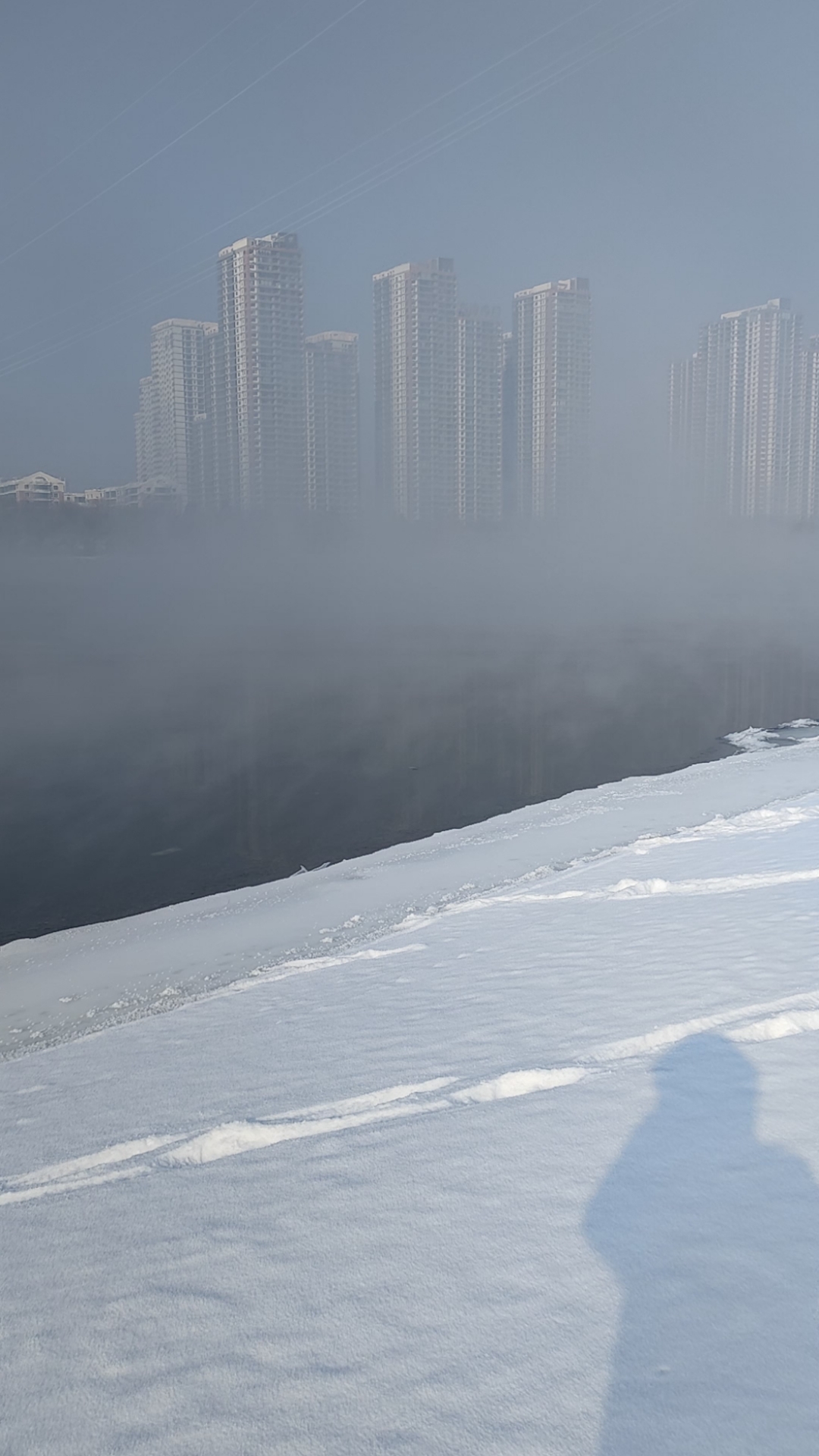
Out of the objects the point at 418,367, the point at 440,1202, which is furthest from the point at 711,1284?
the point at 418,367

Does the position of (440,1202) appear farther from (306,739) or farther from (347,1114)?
(306,739)

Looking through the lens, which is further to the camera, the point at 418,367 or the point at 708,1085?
the point at 418,367

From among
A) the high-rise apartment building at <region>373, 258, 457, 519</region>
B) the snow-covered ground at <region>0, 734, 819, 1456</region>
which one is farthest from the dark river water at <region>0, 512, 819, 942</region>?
the high-rise apartment building at <region>373, 258, 457, 519</region>

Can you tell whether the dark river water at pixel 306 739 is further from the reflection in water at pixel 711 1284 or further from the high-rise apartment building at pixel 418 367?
the high-rise apartment building at pixel 418 367

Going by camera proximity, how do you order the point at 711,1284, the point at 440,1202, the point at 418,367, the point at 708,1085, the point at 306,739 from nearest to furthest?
the point at 711,1284 → the point at 440,1202 → the point at 708,1085 → the point at 306,739 → the point at 418,367

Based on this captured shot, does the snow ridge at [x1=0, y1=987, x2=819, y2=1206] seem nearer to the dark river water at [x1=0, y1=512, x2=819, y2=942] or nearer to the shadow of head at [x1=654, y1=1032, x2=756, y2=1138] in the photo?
the shadow of head at [x1=654, y1=1032, x2=756, y2=1138]

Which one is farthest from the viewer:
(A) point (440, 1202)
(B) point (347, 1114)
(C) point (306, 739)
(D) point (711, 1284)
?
(C) point (306, 739)

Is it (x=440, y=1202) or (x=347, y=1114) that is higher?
(x=440, y=1202)

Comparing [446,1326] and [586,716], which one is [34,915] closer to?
[446,1326]
